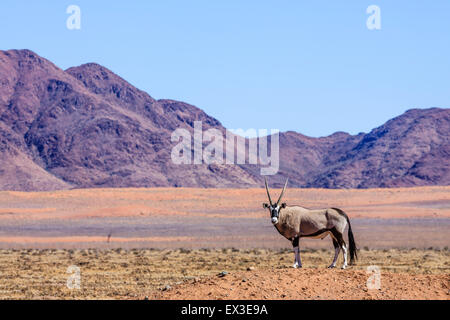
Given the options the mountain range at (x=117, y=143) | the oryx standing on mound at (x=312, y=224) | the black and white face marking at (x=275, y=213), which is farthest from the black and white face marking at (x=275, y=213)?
the mountain range at (x=117, y=143)

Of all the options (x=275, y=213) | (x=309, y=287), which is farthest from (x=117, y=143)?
(x=309, y=287)

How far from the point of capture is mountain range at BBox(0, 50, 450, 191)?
134m

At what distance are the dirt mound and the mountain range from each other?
110351 millimetres

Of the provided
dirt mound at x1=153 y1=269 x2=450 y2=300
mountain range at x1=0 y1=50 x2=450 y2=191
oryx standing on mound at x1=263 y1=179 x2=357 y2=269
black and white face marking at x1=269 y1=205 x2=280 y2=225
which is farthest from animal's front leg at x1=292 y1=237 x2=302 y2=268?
mountain range at x1=0 y1=50 x2=450 y2=191

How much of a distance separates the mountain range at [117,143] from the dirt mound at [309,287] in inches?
4345

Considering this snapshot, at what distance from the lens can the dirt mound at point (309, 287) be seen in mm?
12758

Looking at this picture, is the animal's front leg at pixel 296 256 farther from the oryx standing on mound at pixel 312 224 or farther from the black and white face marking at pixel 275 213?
the black and white face marking at pixel 275 213

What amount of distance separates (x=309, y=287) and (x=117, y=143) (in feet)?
449

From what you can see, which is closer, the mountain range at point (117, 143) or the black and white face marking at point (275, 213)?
the black and white face marking at point (275, 213)

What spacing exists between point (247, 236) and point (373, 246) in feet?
30.4

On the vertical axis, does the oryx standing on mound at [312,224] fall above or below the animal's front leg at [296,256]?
above
